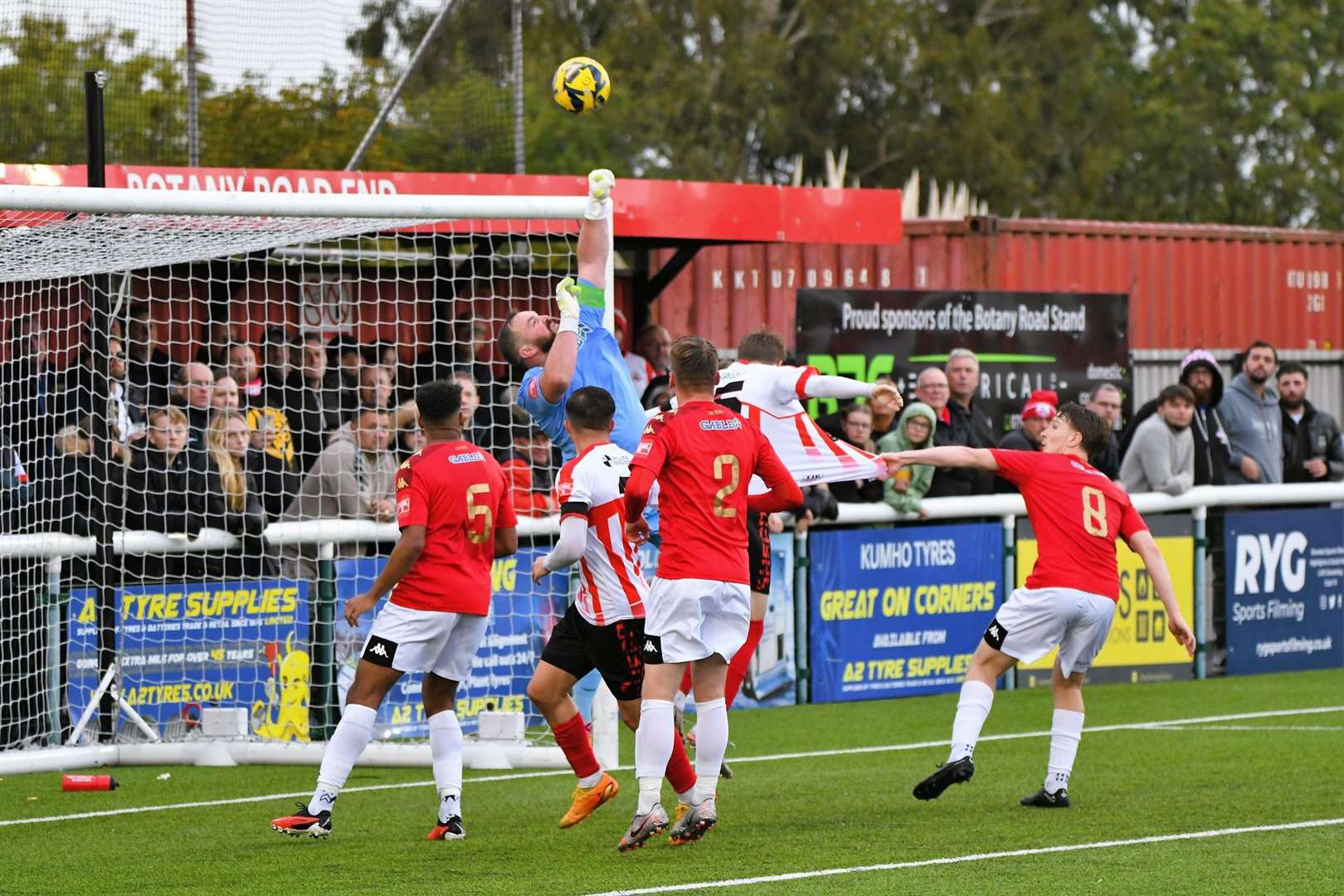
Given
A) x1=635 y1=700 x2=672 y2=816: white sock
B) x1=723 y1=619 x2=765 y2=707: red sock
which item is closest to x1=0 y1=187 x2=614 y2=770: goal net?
x1=723 y1=619 x2=765 y2=707: red sock

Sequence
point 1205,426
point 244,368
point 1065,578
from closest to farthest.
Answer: point 1065,578 → point 244,368 → point 1205,426

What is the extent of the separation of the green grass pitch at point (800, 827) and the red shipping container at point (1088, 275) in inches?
272

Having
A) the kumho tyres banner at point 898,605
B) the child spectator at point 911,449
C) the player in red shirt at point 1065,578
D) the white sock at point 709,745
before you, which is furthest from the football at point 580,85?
the kumho tyres banner at point 898,605

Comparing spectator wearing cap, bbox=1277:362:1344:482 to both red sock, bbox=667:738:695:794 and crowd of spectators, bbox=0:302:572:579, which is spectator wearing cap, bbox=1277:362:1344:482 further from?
red sock, bbox=667:738:695:794

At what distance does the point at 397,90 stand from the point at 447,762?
29.3ft

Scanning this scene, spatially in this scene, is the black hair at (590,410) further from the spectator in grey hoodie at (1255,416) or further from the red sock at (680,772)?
the spectator in grey hoodie at (1255,416)

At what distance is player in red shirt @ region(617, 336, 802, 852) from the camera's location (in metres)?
7.98

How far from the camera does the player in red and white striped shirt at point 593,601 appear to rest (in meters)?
8.42

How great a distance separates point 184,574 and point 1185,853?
19.7ft

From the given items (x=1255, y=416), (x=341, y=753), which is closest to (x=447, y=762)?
(x=341, y=753)

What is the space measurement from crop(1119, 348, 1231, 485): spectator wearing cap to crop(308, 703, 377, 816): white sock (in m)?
8.34

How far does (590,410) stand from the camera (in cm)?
844

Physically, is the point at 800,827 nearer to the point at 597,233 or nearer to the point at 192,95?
the point at 597,233

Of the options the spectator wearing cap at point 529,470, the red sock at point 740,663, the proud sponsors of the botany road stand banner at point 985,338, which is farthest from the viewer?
the proud sponsors of the botany road stand banner at point 985,338
